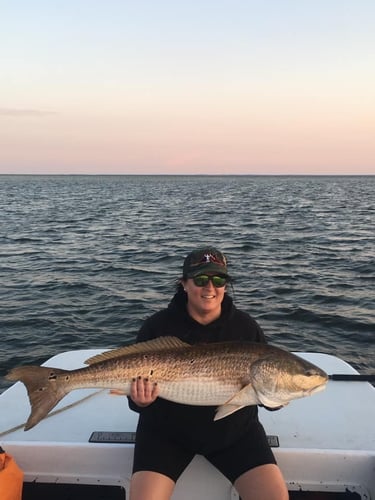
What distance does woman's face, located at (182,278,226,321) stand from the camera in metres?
4.34

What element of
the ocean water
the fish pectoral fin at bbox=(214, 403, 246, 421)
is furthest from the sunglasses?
the ocean water

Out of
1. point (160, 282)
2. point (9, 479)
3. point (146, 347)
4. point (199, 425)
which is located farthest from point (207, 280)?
point (160, 282)

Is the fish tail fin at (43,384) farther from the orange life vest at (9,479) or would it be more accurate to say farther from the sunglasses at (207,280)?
the sunglasses at (207,280)

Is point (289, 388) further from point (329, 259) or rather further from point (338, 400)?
point (329, 259)

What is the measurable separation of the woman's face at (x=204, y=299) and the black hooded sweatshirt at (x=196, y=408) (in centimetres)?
9

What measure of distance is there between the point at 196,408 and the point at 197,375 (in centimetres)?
52

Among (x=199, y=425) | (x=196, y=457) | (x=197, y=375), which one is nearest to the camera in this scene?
(x=197, y=375)

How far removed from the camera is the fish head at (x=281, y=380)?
12.6 feet

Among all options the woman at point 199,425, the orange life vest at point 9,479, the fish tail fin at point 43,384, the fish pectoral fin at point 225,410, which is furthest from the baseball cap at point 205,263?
the orange life vest at point 9,479

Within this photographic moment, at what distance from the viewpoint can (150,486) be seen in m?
3.96

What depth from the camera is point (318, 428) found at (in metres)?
4.84

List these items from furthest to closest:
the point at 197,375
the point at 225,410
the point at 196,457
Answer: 1. the point at 196,457
2. the point at 197,375
3. the point at 225,410

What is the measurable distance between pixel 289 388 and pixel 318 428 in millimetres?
1269

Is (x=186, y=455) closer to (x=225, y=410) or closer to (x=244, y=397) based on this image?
(x=225, y=410)
